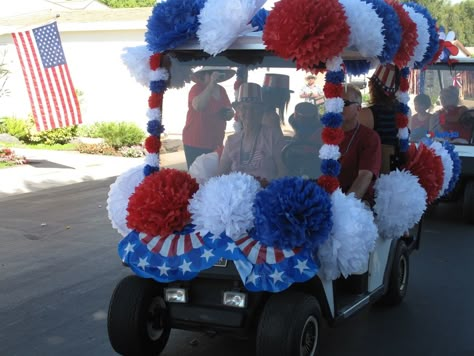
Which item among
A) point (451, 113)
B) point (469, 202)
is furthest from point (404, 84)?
point (451, 113)

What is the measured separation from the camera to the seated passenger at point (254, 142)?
4191 millimetres

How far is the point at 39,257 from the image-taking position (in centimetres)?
728

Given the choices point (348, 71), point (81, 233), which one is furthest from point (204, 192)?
point (81, 233)

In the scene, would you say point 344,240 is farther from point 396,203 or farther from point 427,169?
point 427,169

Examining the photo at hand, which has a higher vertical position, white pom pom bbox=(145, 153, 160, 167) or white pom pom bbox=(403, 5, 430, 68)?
white pom pom bbox=(403, 5, 430, 68)

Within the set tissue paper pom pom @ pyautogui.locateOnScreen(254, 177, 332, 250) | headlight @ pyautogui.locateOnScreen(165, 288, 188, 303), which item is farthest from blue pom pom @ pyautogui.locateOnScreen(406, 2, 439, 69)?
headlight @ pyautogui.locateOnScreen(165, 288, 188, 303)

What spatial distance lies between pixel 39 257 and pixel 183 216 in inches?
148

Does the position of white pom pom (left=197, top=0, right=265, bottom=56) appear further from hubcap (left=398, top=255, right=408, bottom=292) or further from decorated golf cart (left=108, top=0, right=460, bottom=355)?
hubcap (left=398, top=255, right=408, bottom=292)

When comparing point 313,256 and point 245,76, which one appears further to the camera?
point 245,76

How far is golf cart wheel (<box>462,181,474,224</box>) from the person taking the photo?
8.65 m

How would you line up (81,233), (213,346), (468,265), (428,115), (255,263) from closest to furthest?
(255,263) → (213,346) → (468,265) → (81,233) → (428,115)

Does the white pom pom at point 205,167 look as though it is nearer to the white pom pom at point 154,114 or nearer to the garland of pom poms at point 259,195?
the garland of pom poms at point 259,195

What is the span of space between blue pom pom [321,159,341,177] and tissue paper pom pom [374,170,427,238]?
3.23 ft

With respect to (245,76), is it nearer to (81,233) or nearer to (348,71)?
(348,71)
